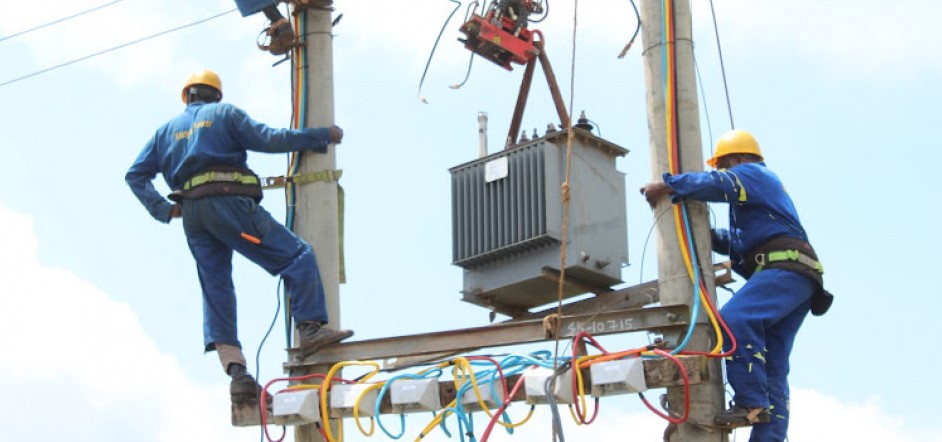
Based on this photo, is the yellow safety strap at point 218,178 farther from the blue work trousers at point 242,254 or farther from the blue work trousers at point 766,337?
the blue work trousers at point 766,337

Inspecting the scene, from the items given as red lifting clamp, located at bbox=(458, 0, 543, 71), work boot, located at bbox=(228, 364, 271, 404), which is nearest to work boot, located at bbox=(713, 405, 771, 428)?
work boot, located at bbox=(228, 364, 271, 404)

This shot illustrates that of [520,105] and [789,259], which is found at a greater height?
[520,105]

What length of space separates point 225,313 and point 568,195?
2349mm

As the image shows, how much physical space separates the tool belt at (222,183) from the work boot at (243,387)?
41.2 inches

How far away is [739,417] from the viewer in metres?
8.49

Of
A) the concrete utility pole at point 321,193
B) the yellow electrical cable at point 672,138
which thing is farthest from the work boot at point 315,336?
the yellow electrical cable at point 672,138

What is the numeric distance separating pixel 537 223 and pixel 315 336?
1446 mm

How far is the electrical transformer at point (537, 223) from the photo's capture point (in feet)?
32.4

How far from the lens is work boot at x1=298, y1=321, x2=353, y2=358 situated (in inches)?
388

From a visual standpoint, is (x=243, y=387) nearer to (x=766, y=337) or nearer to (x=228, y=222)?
(x=228, y=222)

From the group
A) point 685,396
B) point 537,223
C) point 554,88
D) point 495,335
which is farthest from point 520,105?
point 685,396

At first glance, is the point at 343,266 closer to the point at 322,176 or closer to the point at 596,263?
the point at 322,176

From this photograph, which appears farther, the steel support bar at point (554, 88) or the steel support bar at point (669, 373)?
the steel support bar at point (554, 88)

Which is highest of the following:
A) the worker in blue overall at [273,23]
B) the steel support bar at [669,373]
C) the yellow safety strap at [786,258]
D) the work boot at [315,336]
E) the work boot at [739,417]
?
the worker in blue overall at [273,23]
